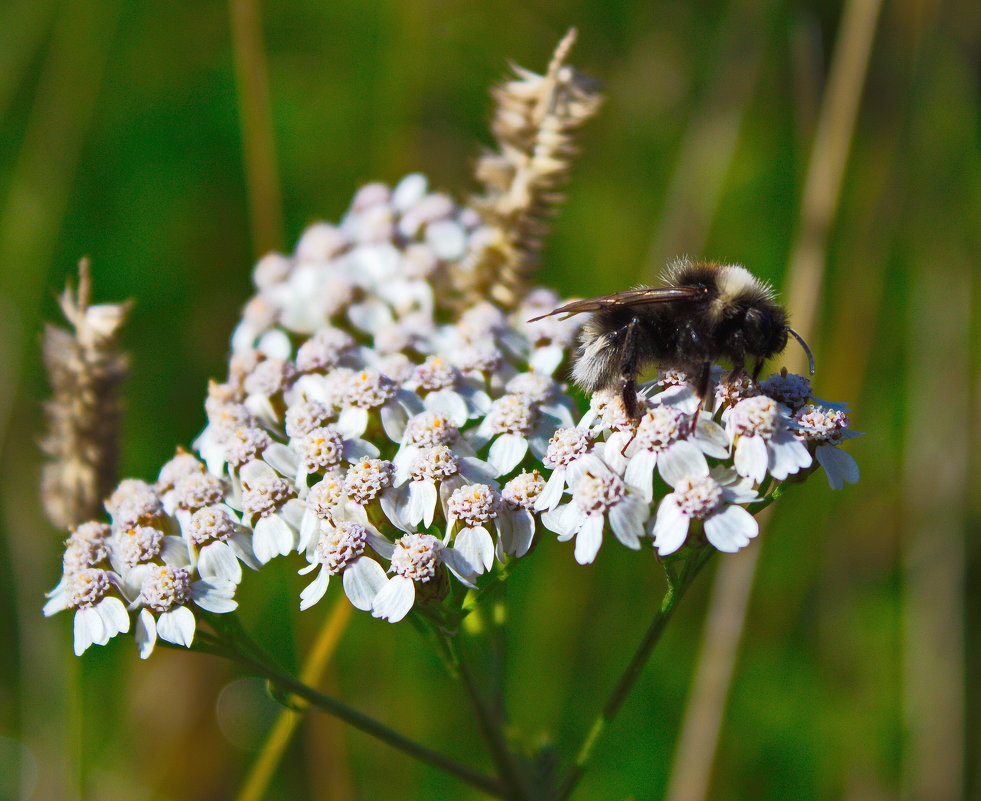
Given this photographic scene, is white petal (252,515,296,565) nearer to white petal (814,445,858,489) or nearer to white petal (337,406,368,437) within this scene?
white petal (337,406,368,437)

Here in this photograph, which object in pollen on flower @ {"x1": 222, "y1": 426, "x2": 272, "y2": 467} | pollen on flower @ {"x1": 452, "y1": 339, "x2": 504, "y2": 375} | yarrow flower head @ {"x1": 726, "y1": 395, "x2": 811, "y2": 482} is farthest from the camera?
pollen on flower @ {"x1": 452, "y1": 339, "x2": 504, "y2": 375}

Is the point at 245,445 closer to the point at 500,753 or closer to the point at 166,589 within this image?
the point at 166,589

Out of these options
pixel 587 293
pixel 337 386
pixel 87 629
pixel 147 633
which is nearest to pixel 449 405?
pixel 337 386

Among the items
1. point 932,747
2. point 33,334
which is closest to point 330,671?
point 33,334

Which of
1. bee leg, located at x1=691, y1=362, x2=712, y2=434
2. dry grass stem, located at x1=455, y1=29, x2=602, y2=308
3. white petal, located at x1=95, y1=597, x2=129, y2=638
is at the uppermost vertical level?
dry grass stem, located at x1=455, y1=29, x2=602, y2=308

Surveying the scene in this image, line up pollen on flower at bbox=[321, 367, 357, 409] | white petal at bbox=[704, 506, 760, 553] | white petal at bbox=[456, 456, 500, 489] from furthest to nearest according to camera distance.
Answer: pollen on flower at bbox=[321, 367, 357, 409]
white petal at bbox=[456, 456, 500, 489]
white petal at bbox=[704, 506, 760, 553]

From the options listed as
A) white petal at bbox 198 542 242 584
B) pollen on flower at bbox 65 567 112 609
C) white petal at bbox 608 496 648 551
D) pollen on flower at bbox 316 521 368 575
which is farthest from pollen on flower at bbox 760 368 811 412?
pollen on flower at bbox 65 567 112 609

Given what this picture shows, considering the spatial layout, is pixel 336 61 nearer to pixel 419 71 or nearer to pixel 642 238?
pixel 419 71
